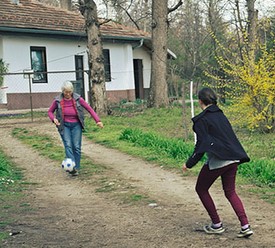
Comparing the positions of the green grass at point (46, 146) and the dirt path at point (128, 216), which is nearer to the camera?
the dirt path at point (128, 216)

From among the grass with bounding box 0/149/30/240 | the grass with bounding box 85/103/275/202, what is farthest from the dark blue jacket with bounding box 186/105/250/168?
the grass with bounding box 0/149/30/240

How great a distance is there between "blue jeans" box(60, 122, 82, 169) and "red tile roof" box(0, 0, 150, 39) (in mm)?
15967

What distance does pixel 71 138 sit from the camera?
10.1m

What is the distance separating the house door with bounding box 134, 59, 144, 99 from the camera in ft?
116

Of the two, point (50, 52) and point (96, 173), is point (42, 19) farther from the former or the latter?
point (96, 173)

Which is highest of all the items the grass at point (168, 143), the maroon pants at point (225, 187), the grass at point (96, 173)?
the maroon pants at point (225, 187)

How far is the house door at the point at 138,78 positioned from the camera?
35406mm

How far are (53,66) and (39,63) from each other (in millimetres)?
849

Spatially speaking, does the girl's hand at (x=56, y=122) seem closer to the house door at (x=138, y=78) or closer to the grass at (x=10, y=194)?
the grass at (x=10, y=194)

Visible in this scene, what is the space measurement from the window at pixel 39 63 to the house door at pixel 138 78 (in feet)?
28.9

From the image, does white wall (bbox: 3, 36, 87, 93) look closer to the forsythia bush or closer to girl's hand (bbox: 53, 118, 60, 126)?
the forsythia bush

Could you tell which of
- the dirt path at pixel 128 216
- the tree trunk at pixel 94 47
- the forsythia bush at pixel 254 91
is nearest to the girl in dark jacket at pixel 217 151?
the dirt path at pixel 128 216

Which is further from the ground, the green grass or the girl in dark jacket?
the girl in dark jacket

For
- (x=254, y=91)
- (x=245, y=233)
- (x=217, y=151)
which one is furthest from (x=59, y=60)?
(x=245, y=233)
